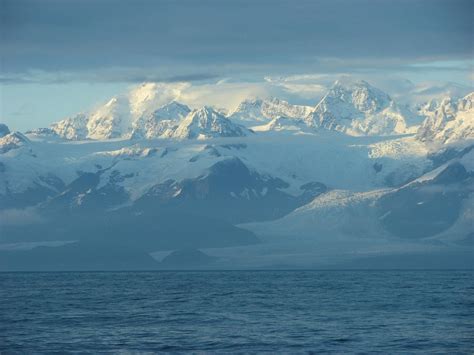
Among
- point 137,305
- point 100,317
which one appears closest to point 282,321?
point 100,317

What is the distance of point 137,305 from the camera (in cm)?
18825

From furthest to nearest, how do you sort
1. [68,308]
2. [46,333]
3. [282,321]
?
1. [68,308]
2. [282,321]
3. [46,333]

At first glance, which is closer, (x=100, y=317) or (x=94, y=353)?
(x=94, y=353)

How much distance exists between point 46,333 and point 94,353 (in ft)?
58.9

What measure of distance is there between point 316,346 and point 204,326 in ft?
73.9

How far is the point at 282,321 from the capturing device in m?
160

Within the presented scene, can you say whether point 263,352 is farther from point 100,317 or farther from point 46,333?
point 100,317

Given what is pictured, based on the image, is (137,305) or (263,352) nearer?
(263,352)

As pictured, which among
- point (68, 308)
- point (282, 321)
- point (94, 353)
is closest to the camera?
point (94, 353)

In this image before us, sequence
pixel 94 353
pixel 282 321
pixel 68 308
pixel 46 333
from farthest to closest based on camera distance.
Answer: pixel 68 308 → pixel 282 321 → pixel 46 333 → pixel 94 353

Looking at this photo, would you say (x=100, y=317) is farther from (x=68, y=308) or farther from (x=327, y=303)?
(x=327, y=303)

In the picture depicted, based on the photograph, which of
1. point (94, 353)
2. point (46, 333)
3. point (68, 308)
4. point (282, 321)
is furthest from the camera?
point (68, 308)

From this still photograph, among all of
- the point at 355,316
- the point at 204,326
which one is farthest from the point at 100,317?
the point at 355,316

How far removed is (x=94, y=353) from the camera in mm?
128375
